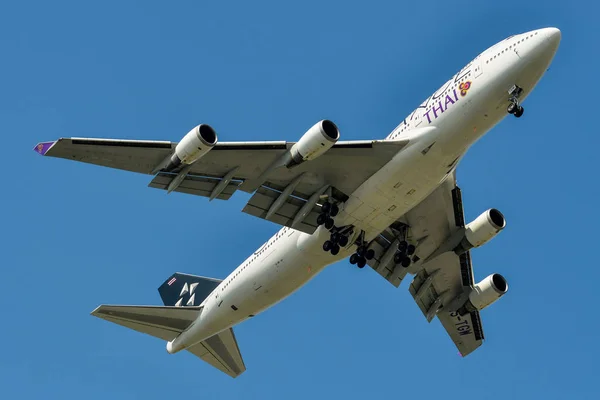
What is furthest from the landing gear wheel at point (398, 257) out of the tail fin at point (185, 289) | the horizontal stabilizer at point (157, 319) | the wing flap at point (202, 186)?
the horizontal stabilizer at point (157, 319)

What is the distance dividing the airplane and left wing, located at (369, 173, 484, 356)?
0.18 ft

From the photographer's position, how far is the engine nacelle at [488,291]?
41438mm

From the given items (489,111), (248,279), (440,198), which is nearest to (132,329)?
(248,279)

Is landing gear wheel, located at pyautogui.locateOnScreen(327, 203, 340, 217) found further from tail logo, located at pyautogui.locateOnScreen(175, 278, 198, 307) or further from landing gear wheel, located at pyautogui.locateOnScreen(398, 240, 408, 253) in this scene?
tail logo, located at pyautogui.locateOnScreen(175, 278, 198, 307)

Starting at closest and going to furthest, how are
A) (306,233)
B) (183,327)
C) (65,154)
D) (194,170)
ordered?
1. (65,154)
2. (194,170)
3. (306,233)
4. (183,327)

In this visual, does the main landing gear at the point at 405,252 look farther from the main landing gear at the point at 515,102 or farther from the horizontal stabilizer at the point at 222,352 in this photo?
the horizontal stabilizer at the point at 222,352

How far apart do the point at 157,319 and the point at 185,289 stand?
7.85ft

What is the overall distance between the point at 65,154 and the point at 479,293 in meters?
19.5

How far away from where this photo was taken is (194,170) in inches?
1355

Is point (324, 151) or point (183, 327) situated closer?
point (324, 151)

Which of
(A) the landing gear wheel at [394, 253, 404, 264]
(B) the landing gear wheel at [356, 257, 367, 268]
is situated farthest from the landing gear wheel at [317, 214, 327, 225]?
(A) the landing gear wheel at [394, 253, 404, 264]

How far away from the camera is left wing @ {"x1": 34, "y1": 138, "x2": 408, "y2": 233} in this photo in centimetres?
3225

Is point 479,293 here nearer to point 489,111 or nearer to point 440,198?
point 440,198

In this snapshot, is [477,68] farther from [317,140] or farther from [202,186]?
[202,186]
